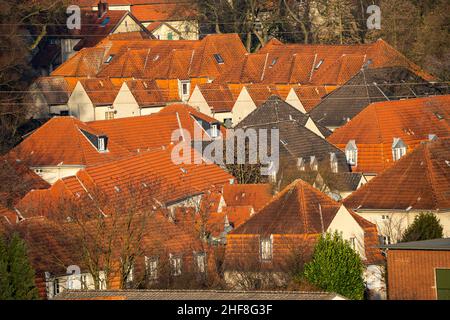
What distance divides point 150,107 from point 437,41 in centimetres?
1171

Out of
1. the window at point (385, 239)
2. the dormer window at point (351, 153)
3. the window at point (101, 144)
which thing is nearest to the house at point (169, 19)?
the window at point (101, 144)

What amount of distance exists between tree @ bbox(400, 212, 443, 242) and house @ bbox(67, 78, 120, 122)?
90.9ft

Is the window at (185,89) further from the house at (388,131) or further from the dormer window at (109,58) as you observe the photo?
the house at (388,131)

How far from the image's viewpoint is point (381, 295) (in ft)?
103

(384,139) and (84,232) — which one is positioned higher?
(384,139)

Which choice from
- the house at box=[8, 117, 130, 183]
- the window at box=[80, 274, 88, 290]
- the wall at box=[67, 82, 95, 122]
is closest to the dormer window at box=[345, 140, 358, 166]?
the house at box=[8, 117, 130, 183]

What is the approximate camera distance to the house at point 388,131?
49.2 m

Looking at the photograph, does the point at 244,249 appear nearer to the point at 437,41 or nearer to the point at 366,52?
the point at 437,41

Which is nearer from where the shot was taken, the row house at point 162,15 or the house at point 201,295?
the house at point 201,295

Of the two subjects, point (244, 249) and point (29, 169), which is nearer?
point (244, 249)

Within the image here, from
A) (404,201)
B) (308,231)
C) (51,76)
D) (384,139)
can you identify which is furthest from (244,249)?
(51,76)

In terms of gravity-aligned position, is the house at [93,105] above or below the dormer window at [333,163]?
above

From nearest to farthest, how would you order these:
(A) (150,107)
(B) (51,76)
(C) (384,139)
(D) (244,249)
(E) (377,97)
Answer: (D) (244,249) < (C) (384,139) < (E) (377,97) < (A) (150,107) < (B) (51,76)

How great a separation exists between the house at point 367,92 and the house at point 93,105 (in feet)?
28.2
